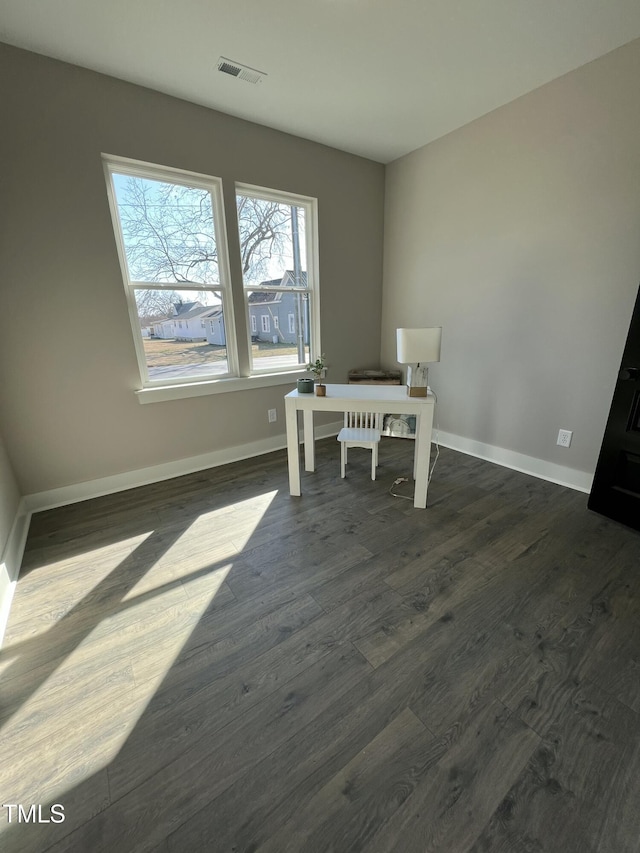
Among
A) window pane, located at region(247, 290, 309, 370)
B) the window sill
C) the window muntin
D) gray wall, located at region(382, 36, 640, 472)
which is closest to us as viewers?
gray wall, located at region(382, 36, 640, 472)

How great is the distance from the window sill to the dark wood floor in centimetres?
101

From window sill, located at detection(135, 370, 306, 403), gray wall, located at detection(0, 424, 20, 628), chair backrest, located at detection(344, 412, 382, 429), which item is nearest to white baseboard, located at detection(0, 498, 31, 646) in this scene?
gray wall, located at detection(0, 424, 20, 628)

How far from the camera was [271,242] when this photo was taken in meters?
3.08

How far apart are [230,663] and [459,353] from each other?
297 centimetres

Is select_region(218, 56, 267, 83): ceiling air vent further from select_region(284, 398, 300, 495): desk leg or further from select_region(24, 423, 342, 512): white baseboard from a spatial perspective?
select_region(24, 423, 342, 512): white baseboard

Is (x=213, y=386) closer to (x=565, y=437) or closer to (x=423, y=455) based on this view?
(x=423, y=455)

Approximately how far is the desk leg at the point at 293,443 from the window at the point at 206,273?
89 centimetres

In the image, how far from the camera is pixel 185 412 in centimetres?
291

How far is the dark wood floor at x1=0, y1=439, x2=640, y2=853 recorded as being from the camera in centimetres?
94

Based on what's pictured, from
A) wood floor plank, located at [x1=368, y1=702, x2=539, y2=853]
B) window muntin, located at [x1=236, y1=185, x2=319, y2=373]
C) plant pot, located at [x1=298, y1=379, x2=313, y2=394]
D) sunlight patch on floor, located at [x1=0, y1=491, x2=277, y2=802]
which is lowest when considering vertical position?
sunlight patch on floor, located at [x1=0, y1=491, x2=277, y2=802]

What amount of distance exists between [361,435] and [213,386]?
4.44ft

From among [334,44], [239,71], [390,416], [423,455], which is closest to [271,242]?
[239,71]

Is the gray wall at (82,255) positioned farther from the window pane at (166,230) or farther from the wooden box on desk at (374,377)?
the wooden box on desk at (374,377)

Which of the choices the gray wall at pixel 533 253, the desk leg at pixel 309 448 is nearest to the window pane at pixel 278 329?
the desk leg at pixel 309 448
